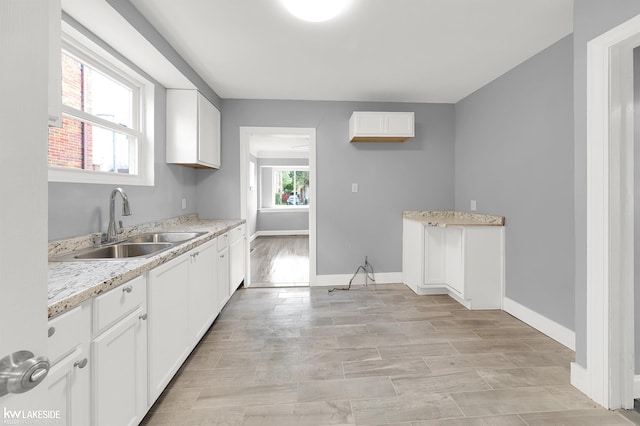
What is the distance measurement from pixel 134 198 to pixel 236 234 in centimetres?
118

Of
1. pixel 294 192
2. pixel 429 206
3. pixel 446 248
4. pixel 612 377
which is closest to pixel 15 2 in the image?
pixel 612 377

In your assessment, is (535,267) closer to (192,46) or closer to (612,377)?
(612,377)

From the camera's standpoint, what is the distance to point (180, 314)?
1.89 meters

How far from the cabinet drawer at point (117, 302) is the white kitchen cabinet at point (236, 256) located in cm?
172

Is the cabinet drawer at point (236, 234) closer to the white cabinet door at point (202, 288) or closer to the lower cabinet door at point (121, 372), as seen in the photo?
the white cabinet door at point (202, 288)

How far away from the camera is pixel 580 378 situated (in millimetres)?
1799

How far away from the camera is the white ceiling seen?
201cm

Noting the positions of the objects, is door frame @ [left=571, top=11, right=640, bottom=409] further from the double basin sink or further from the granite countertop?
the double basin sink

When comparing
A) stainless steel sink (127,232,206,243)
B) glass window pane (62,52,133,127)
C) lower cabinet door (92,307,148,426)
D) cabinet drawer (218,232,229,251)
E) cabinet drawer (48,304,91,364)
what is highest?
glass window pane (62,52,133,127)

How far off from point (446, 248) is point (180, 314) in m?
2.89

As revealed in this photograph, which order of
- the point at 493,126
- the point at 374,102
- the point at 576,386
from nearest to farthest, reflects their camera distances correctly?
the point at 576,386
the point at 493,126
the point at 374,102

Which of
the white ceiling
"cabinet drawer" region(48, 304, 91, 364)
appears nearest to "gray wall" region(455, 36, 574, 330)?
the white ceiling

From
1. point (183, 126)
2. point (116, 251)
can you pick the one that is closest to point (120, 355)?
point (116, 251)

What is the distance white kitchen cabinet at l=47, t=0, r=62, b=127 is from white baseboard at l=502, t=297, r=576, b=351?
354 cm
